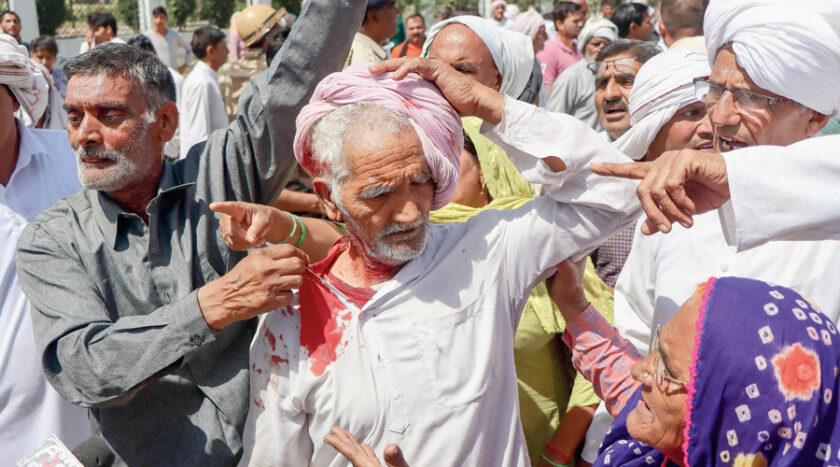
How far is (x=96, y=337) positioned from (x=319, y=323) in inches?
24.4


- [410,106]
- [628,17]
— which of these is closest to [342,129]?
[410,106]

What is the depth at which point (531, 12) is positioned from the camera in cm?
1338

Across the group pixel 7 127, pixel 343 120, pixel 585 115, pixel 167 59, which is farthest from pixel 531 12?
pixel 343 120

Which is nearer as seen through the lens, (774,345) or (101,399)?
(774,345)

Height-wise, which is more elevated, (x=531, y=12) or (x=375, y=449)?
(x=375, y=449)

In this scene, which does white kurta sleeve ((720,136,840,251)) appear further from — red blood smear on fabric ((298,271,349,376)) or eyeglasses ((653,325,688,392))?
red blood smear on fabric ((298,271,349,376))

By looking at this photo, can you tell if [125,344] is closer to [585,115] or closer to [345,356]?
[345,356]

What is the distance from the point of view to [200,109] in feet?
25.1

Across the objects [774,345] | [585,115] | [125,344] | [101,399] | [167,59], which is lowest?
[167,59]

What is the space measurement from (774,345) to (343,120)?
1.18 m

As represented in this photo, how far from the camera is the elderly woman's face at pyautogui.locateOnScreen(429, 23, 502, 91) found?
3.86 meters

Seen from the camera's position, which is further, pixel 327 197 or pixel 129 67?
pixel 129 67

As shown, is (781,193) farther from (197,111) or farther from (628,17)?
(628,17)

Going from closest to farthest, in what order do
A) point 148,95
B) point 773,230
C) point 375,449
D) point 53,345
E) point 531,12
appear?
point 773,230, point 375,449, point 53,345, point 148,95, point 531,12
